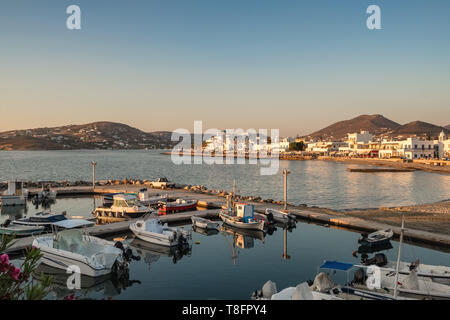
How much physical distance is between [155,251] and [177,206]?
1220 centimetres

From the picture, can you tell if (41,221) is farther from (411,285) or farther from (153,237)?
(411,285)

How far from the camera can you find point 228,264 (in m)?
19.3

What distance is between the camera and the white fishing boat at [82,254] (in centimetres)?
1669

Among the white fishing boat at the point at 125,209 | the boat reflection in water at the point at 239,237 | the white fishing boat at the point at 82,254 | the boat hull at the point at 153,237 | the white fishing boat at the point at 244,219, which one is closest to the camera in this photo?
the white fishing boat at the point at 82,254

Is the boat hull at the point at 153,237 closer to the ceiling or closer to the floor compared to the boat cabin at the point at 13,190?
closer to the floor

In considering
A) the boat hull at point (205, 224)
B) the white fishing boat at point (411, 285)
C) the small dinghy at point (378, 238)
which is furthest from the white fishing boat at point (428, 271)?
the boat hull at point (205, 224)

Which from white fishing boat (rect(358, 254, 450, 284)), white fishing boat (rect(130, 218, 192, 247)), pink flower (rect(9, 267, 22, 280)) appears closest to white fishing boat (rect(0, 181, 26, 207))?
white fishing boat (rect(130, 218, 192, 247))

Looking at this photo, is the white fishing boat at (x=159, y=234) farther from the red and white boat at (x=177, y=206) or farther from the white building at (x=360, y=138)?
the white building at (x=360, y=138)

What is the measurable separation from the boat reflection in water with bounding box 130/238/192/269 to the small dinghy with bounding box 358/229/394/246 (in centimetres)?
1140

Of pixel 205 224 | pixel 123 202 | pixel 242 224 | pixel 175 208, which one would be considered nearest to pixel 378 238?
pixel 242 224

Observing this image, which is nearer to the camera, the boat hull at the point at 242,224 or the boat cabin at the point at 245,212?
the boat hull at the point at 242,224

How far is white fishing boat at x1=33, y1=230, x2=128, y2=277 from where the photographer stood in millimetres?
16688

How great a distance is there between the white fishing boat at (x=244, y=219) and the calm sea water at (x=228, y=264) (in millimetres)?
687

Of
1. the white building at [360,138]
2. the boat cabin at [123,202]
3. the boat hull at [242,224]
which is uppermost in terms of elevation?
the white building at [360,138]
